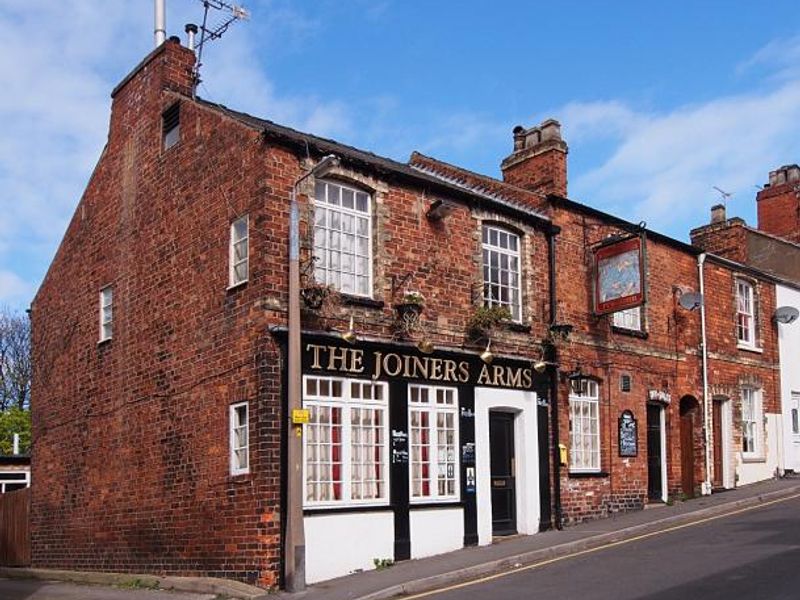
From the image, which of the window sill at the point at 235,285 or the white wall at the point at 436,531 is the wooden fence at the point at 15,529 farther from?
the white wall at the point at 436,531

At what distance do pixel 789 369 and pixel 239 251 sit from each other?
17911 mm

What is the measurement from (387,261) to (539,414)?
15.5 feet

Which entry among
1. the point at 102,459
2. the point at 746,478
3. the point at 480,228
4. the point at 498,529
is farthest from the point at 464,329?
the point at 746,478

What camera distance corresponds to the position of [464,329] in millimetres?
17281

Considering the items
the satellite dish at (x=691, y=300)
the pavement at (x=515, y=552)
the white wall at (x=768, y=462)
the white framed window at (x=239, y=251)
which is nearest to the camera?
the pavement at (x=515, y=552)

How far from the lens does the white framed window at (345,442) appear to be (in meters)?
14.7

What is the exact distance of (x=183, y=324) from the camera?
53.5 ft

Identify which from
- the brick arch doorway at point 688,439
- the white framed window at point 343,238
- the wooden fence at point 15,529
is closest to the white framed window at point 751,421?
the brick arch doorway at point 688,439

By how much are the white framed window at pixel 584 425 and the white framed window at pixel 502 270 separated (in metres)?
2.21

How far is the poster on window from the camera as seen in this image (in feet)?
63.2

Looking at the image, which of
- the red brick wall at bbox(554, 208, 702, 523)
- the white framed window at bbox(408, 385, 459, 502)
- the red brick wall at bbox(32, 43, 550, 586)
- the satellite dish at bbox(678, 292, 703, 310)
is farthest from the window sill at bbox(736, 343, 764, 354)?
the white framed window at bbox(408, 385, 459, 502)

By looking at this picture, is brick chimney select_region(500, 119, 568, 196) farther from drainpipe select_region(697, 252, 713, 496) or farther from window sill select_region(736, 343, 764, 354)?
window sill select_region(736, 343, 764, 354)

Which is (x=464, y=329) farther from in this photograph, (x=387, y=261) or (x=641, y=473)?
(x=641, y=473)

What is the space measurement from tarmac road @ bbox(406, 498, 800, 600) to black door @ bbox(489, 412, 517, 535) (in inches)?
101
